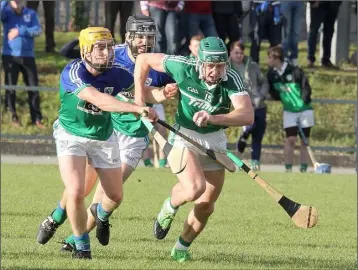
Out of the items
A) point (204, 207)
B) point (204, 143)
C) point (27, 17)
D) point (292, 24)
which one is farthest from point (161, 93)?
point (292, 24)

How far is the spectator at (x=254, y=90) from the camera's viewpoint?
60.2 ft

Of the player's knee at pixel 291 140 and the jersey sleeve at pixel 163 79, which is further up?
the jersey sleeve at pixel 163 79

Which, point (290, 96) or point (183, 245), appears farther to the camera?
point (290, 96)

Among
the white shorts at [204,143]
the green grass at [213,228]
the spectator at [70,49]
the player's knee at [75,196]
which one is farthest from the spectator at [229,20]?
the player's knee at [75,196]

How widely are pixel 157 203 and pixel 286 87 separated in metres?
5.60

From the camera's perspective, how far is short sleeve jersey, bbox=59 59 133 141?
30.8ft

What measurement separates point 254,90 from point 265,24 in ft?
12.9

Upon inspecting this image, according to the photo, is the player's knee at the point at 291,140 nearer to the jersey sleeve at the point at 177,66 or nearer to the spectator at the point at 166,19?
the spectator at the point at 166,19

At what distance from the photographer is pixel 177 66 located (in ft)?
31.2

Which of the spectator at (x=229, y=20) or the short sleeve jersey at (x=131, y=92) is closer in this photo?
the short sleeve jersey at (x=131, y=92)

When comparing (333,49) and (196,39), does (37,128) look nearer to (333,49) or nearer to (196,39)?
(196,39)

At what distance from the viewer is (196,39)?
16828 millimetres

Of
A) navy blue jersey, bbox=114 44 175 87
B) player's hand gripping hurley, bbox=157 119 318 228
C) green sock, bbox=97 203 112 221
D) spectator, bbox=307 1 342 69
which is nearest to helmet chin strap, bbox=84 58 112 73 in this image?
player's hand gripping hurley, bbox=157 119 318 228

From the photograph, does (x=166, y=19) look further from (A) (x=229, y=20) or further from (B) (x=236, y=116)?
(B) (x=236, y=116)
